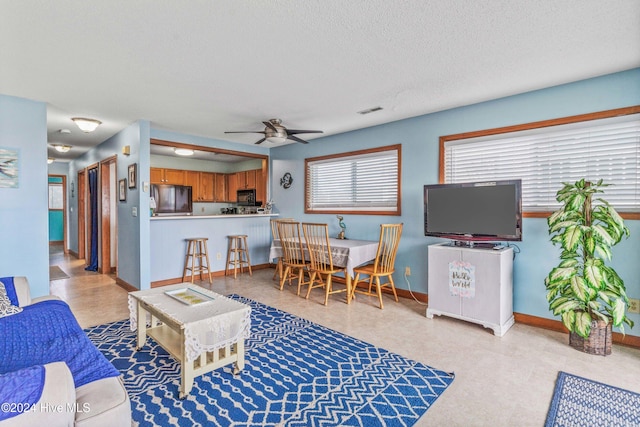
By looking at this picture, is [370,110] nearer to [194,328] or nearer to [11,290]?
[194,328]

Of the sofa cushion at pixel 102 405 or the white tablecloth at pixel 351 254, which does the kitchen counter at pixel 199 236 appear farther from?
the sofa cushion at pixel 102 405

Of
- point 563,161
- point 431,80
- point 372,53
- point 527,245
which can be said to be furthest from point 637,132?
point 372,53

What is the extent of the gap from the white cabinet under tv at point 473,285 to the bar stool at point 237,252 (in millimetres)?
3253

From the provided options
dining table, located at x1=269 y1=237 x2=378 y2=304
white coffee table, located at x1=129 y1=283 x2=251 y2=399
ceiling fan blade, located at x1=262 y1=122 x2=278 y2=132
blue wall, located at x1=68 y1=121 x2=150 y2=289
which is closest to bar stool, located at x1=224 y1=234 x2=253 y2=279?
blue wall, located at x1=68 y1=121 x2=150 y2=289

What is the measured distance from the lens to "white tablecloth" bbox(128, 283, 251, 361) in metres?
2.04

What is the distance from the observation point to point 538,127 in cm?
321

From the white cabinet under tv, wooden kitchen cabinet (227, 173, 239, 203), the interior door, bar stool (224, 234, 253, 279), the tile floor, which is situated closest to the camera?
the tile floor

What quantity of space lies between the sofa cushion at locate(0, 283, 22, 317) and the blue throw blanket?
0.13 ft

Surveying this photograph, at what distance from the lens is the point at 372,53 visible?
245 cm

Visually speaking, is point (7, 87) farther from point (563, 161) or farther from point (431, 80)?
point (563, 161)

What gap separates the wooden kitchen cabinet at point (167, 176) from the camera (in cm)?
704

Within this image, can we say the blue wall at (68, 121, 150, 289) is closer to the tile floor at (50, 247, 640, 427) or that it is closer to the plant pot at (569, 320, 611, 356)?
the tile floor at (50, 247, 640, 427)

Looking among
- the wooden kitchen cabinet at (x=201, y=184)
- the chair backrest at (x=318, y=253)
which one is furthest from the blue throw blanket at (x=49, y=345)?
the wooden kitchen cabinet at (x=201, y=184)

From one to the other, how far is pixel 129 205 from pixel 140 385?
3217 mm
